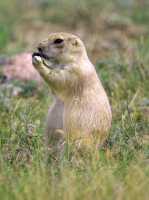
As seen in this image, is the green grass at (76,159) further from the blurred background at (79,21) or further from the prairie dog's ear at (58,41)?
the blurred background at (79,21)

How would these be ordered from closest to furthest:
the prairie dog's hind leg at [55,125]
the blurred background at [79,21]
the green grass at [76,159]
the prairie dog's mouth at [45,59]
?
1. the green grass at [76,159]
2. the prairie dog's hind leg at [55,125]
3. the prairie dog's mouth at [45,59]
4. the blurred background at [79,21]

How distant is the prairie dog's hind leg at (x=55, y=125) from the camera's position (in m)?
6.29

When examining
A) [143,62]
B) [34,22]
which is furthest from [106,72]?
[34,22]

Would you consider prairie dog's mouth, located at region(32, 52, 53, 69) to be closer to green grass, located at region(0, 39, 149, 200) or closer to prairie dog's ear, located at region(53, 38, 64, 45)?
prairie dog's ear, located at region(53, 38, 64, 45)

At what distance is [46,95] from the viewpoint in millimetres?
8203

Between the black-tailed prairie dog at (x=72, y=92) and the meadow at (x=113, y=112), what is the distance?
0.56 ft

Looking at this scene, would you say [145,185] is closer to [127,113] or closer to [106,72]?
[127,113]

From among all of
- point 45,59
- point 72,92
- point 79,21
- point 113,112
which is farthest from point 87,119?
point 79,21

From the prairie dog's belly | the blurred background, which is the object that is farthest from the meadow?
the prairie dog's belly

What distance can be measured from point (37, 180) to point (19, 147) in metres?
1.07

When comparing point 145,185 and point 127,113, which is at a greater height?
point 127,113

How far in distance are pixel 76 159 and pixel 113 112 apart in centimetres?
183

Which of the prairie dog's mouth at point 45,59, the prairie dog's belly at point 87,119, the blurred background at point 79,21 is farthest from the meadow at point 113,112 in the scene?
the prairie dog's mouth at point 45,59

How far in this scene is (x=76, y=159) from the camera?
19.2 ft
